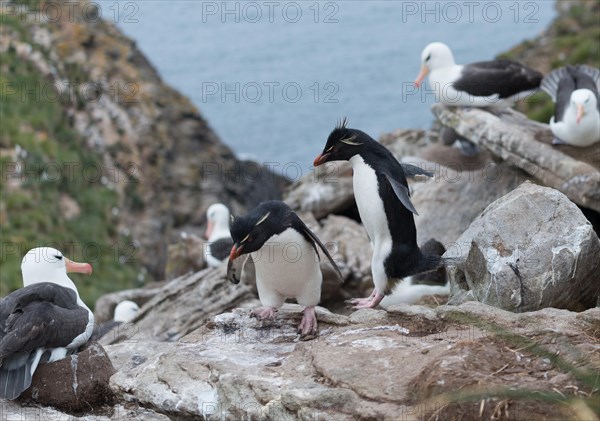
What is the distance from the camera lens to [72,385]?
799cm

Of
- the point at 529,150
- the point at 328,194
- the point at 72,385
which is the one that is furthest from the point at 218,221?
the point at 72,385

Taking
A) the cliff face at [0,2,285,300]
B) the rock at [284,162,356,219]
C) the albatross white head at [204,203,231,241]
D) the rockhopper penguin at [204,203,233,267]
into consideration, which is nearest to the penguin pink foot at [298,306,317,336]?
the rock at [284,162,356,219]

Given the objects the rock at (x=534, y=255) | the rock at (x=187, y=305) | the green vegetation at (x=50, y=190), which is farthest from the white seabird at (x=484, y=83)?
the green vegetation at (x=50, y=190)

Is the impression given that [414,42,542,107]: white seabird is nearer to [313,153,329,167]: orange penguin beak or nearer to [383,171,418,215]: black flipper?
[383,171,418,215]: black flipper

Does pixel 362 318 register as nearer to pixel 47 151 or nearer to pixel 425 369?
pixel 425 369

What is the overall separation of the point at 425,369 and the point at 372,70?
1687 inches

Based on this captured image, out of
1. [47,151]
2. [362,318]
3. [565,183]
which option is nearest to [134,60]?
[47,151]

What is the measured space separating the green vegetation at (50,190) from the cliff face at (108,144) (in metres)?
0.04

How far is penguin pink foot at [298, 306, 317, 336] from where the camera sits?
8.38 metres

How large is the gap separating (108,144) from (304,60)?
79.9ft

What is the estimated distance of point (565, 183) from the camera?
1142 cm

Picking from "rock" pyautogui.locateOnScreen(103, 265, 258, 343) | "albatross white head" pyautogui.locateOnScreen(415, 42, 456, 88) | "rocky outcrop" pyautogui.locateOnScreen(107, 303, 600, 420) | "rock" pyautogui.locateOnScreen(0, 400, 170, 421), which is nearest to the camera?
"rocky outcrop" pyautogui.locateOnScreen(107, 303, 600, 420)

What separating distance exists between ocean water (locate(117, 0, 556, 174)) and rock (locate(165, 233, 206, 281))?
68.2 feet

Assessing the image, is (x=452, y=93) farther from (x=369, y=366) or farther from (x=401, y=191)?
(x=369, y=366)
